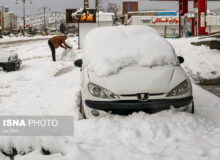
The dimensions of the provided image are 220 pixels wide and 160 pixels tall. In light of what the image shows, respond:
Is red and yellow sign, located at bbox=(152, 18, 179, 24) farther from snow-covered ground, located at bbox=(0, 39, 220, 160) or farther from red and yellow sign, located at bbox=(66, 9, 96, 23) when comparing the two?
snow-covered ground, located at bbox=(0, 39, 220, 160)

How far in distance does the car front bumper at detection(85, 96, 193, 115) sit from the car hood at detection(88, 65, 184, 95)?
0.14 meters

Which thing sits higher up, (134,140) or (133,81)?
(133,81)

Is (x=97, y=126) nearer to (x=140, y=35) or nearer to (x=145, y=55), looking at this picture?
(x=145, y=55)

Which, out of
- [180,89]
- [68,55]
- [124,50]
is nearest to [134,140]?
[180,89]

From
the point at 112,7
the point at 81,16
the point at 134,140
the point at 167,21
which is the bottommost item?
the point at 134,140

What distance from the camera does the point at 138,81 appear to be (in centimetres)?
411

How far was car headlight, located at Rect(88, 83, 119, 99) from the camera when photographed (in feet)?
13.4

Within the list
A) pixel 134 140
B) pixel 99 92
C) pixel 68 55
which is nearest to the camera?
pixel 134 140

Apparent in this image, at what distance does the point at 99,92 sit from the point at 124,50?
37.7 inches

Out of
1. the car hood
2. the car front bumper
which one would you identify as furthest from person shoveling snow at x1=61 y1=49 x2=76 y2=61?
the car front bumper

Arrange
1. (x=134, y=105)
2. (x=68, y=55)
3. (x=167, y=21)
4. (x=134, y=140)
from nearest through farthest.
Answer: (x=134, y=140) < (x=134, y=105) < (x=68, y=55) < (x=167, y=21)

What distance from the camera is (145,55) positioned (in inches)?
183

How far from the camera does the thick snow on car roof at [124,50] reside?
177 inches

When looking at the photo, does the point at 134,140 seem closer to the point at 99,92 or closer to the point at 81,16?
the point at 99,92
